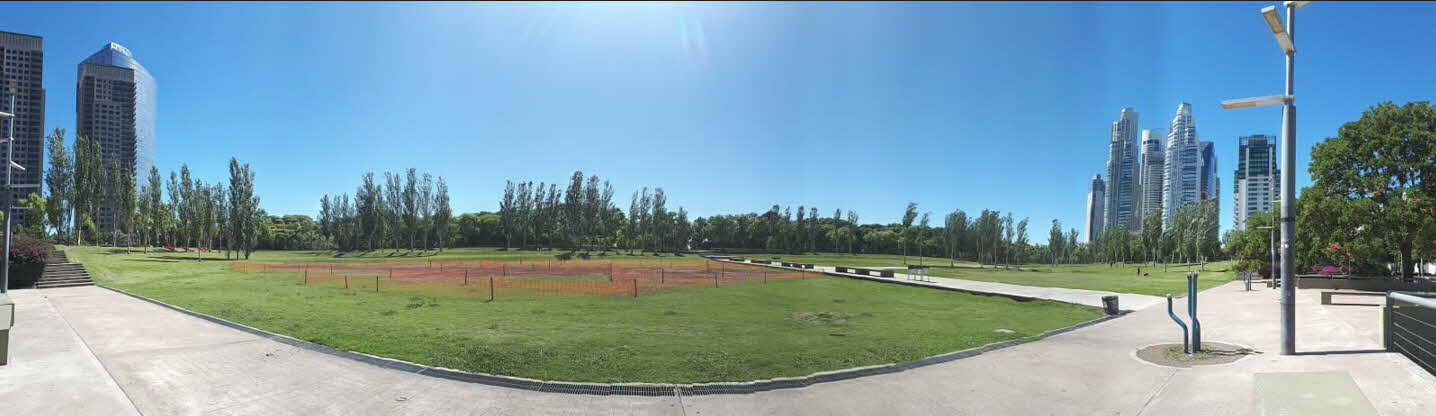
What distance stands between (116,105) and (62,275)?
113050mm

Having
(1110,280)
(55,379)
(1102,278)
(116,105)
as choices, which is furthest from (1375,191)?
(116,105)

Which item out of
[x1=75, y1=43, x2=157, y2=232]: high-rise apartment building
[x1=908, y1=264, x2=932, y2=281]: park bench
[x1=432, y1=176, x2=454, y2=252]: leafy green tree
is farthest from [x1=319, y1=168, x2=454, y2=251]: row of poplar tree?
[x1=908, y1=264, x2=932, y2=281]: park bench

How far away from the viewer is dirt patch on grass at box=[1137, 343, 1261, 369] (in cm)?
937

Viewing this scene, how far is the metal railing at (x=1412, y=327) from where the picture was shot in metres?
7.47

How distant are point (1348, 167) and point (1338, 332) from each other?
20.6 m

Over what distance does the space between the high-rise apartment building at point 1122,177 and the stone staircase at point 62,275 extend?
48.2 meters

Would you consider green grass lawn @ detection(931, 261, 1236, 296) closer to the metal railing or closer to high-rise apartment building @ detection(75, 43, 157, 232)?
the metal railing

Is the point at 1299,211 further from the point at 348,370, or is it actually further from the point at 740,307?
the point at 348,370

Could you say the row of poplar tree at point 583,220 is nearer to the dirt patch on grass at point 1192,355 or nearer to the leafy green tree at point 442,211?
the leafy green tree at point 442,211

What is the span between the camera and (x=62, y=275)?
25875 mm

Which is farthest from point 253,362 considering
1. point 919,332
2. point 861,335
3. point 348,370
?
point 919,332

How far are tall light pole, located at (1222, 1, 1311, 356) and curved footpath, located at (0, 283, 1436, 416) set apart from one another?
23.7 inches

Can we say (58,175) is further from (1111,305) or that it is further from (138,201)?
(1111,305)

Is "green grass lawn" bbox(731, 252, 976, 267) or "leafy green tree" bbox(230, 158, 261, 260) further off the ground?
"leafy green tree" bbox(230, 158, 261, 260)
